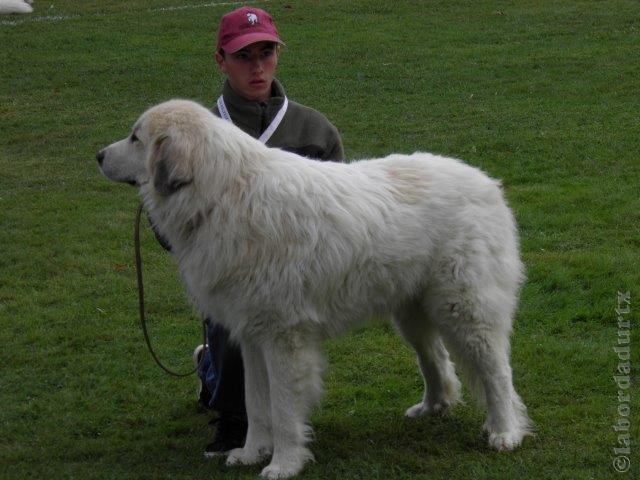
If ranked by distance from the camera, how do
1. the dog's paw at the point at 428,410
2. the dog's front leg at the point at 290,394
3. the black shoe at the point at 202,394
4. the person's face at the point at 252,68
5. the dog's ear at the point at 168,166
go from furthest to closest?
the black shoe at the point at 202,394
the dog's paw at the point at 428,410
the person's face at the point at 252,68
the dog's front leg at the point at 290,394
the dog's ear at the point at 168,166

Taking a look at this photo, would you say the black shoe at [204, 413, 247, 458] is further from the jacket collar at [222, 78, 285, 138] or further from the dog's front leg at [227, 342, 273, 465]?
the jacket collar at [222, 78, 285, 138]

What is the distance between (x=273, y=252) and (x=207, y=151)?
1.89 ft

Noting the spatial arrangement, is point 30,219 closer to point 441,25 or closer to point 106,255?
point 106,255

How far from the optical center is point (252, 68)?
560 centimetres

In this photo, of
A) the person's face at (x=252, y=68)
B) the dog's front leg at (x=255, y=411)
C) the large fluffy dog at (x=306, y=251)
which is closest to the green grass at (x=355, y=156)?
the dog's front leg at (x=255, y=411)

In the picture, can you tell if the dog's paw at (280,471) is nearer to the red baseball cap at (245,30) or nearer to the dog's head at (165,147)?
the dog's head at (165,147)

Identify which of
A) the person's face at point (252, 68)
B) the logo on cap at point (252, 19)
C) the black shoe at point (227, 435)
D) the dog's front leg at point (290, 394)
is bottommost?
the black shoe at point (227, 435)

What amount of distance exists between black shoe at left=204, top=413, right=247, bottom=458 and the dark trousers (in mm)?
38

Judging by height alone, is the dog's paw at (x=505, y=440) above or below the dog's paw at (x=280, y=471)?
above

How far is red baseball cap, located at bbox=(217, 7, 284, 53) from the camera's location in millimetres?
5473

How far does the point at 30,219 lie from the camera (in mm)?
10797

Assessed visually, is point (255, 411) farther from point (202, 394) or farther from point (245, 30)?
point (245, 30)

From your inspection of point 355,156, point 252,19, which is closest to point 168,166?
point 252,19

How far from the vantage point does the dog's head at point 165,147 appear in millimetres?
4730
